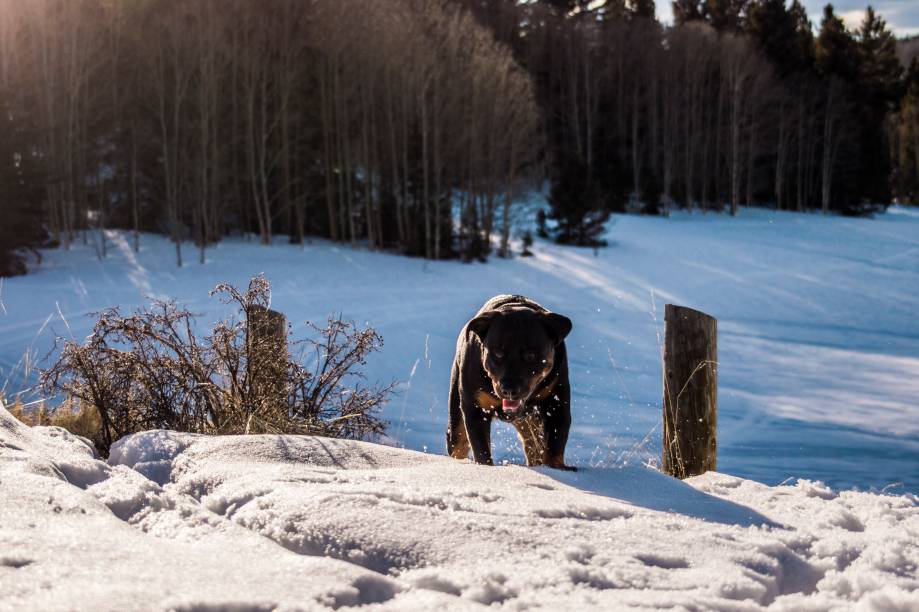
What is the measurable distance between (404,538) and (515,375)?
189cm

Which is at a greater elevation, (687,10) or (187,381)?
(687,10)

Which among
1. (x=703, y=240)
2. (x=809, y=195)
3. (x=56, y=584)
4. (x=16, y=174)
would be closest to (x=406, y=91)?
(x=16, y=174)

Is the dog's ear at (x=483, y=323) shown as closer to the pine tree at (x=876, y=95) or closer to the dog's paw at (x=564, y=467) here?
the dog's paw at (x=564, y=467)

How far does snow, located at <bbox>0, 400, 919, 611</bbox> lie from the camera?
2.35 m

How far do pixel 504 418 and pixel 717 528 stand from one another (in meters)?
1.87

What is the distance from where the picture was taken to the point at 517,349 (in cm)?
464

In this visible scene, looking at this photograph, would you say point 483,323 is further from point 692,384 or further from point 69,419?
point 69,419

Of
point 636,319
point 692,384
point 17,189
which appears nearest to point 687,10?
point 636,319

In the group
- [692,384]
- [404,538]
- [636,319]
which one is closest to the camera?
[404,538]

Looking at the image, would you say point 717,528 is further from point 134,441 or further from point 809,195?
point 809,195

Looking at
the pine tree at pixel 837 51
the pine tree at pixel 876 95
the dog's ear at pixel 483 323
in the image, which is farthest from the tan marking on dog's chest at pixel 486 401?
the pine tree at pixel 837 51

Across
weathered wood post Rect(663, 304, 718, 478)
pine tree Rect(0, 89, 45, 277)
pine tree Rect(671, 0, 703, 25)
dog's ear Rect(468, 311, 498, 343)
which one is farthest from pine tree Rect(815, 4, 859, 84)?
dog's ear Rect(468, 311, 498, 343)

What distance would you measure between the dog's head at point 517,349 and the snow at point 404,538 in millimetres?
620

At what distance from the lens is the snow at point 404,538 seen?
235cm
